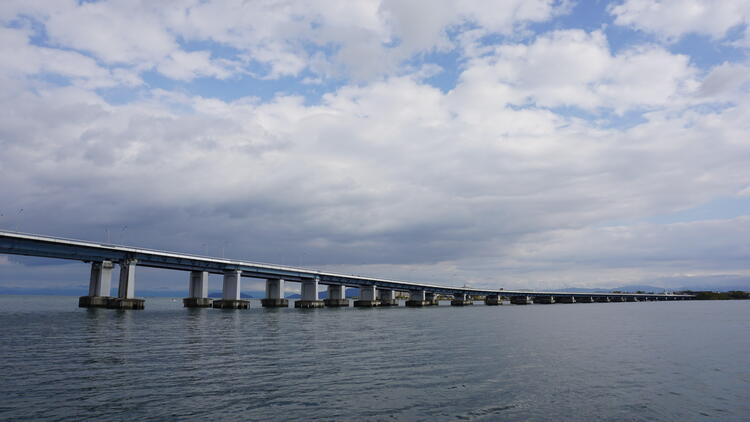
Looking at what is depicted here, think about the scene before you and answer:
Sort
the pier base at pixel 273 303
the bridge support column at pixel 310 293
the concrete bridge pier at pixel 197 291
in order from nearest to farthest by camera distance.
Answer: the concrete bridge pier at pixel 197 291, the bridge support column at pixel 310 293, the pier base at pixel 273 303

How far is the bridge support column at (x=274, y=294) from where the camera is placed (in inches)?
7254

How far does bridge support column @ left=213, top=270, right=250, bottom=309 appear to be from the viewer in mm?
154625

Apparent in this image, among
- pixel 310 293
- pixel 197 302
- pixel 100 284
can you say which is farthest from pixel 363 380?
pixel 310 293

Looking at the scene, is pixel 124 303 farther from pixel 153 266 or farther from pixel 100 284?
pixel 153 266

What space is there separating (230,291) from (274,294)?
31.2m

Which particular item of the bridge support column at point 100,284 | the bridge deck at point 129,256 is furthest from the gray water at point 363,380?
the bridge support column at point 100,284

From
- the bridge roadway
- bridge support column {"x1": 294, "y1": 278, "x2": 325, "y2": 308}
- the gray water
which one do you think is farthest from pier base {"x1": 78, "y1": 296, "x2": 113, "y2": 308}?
the gray water

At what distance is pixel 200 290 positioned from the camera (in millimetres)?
155375

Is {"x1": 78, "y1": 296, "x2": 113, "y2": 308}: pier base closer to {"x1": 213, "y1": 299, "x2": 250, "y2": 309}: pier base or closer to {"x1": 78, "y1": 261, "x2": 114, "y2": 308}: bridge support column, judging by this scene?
{"x1": 78, "y1": 261, "x2": 114, "y2": 308}: bridge support column

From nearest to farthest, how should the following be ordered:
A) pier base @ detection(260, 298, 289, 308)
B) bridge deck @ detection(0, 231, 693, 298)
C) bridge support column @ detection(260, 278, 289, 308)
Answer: bridge deck @ detection(0, 231, 693, 298) < pier base @ detection(260, 298, 289, 308) < bridge support column @ detection(260, 278, 289, 308)

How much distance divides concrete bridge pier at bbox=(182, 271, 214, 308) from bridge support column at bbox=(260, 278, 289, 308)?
30.9m

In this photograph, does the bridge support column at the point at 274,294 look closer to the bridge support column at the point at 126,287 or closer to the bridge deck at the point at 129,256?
the bridge deck at the point at 129,256

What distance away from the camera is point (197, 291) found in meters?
156

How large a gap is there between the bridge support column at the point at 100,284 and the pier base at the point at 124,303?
2.33m
